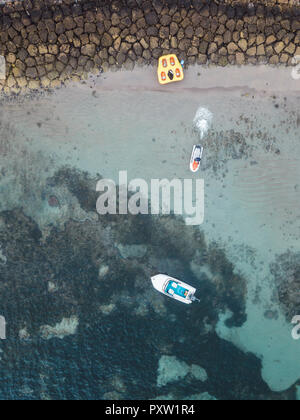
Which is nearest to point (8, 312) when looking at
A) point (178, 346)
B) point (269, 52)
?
point (178, 346)

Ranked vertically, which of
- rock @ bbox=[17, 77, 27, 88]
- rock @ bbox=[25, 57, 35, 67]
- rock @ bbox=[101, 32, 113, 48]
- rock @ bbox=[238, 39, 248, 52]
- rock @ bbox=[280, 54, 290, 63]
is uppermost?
rock @ bbox=[101, 32, 113, 48]

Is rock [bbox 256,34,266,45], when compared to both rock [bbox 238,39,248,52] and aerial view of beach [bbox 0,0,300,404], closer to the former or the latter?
aerial view of beach [bbox 0,0,300,404]

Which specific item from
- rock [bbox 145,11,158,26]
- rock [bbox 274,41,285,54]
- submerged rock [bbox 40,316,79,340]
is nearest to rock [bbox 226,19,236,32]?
rock [bbox 274,41,285,54]

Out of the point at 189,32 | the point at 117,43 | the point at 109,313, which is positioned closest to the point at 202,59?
the point at 189,32

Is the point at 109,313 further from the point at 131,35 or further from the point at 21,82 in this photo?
the point at 131,35

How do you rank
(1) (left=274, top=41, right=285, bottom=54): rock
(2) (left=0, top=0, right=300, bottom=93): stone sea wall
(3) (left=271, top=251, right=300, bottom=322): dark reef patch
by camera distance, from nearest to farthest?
(2) (left=0, top=0, right=300, bottom=93): stone sea wall
(1) (left=274, top=41, right=285, bottom=54): rock
(3) (left=271, top=251, right=300, bottom=322): dark reef patch
